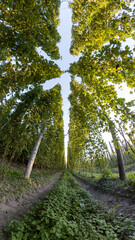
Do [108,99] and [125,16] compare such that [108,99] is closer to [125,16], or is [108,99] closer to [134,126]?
[134,126]

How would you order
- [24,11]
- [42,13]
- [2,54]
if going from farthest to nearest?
[42,13]
[24,11]
[2,54]

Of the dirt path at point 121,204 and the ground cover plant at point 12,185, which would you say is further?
the dirt path at point 121,204

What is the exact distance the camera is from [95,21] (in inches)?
141

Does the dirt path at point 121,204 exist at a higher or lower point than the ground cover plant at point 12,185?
lower

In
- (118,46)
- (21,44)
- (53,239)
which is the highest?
(118,46)

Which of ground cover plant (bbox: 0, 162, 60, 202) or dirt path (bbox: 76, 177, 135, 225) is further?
dirt path (bbox: 76, 177, 135, 225)

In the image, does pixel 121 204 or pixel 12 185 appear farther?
pixel 121 204

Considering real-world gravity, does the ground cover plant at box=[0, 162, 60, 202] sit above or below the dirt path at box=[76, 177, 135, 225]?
above

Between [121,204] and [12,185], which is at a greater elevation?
[12,185]

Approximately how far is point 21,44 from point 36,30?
60 centimetres

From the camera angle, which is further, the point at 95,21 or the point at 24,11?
the point at 95,21

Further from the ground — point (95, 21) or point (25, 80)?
point (95, 21)

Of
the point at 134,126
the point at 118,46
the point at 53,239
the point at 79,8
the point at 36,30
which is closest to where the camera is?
the point at 53,239

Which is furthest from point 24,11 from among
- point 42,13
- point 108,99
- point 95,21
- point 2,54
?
point 108,99
